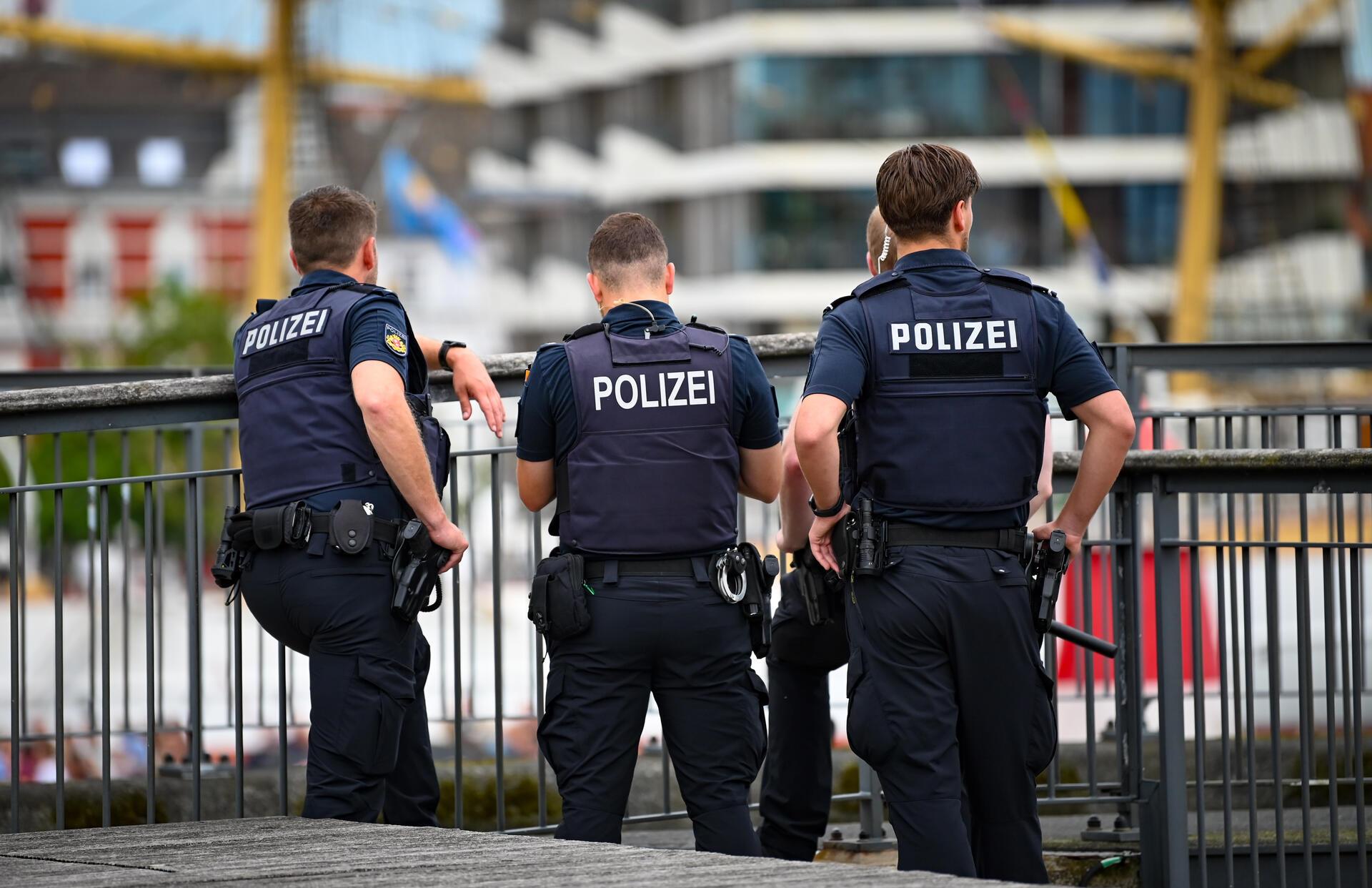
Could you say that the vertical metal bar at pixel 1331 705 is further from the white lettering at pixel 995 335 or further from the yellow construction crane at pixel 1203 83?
the yellow construction crane at pixel 1203 83

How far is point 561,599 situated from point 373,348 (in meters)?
0.81

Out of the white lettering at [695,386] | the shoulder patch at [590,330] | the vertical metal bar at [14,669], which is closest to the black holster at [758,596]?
the white lettering at [695,386]

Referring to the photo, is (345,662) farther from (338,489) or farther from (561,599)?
(561,599)

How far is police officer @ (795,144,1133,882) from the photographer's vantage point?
406 centimetres

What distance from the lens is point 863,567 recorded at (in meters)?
4.09

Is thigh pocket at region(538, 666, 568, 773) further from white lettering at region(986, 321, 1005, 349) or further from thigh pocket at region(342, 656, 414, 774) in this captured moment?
white lettering at region(986, 321, 1005, 349)

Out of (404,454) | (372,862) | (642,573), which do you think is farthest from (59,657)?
(642,573)

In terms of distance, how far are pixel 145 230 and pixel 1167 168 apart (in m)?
36.6

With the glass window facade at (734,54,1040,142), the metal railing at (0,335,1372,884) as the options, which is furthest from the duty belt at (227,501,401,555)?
the glass window facade at (734,54,1040,142)

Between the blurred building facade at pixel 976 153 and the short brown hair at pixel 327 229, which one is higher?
the blurred building facade at pixel 976 153

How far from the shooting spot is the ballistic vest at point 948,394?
412cm

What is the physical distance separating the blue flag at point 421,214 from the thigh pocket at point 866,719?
57222 millimetres

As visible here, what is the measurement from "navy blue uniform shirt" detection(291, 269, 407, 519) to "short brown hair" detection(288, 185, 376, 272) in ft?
0.35

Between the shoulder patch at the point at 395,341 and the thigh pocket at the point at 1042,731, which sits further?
the shoulder patch at the point at 395,341
